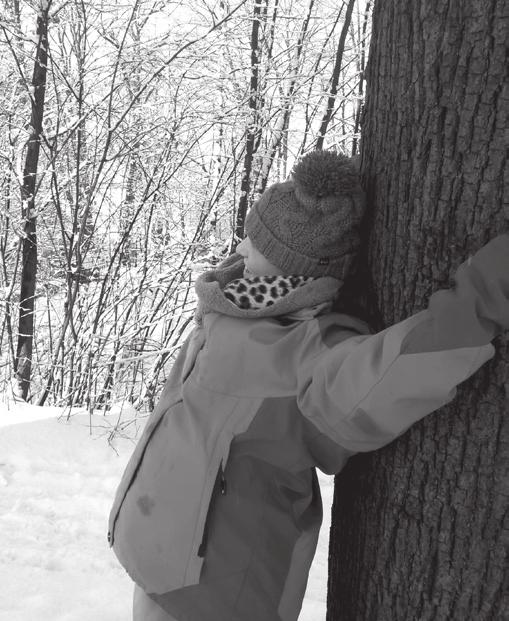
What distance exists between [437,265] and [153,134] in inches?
197

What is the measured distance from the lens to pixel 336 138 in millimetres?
6348

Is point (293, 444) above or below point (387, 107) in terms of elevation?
below

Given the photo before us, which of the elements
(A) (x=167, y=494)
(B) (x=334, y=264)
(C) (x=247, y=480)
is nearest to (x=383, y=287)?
(B) (x=334, y=264)

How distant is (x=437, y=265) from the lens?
1.23 metres

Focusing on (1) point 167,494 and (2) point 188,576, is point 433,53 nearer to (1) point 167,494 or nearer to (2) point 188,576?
(1) point 167,494

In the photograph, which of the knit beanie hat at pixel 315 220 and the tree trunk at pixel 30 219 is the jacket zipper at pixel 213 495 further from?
the tree trunk at pixel 30 219

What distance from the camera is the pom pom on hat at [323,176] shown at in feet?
4.45

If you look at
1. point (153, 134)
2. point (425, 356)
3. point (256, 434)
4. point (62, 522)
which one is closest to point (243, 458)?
point (256, 434)

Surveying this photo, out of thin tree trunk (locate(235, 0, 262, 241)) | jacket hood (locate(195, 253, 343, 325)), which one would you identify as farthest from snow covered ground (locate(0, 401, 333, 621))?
thin tree trunk (locate(235, 0, 262, 241))

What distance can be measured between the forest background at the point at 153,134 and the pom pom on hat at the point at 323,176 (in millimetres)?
3490

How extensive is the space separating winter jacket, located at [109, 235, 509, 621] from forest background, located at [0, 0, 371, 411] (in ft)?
11.0

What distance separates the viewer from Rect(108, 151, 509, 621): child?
4.23 ft

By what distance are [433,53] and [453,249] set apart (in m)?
0.37

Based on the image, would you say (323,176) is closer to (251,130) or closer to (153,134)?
(251,130)
